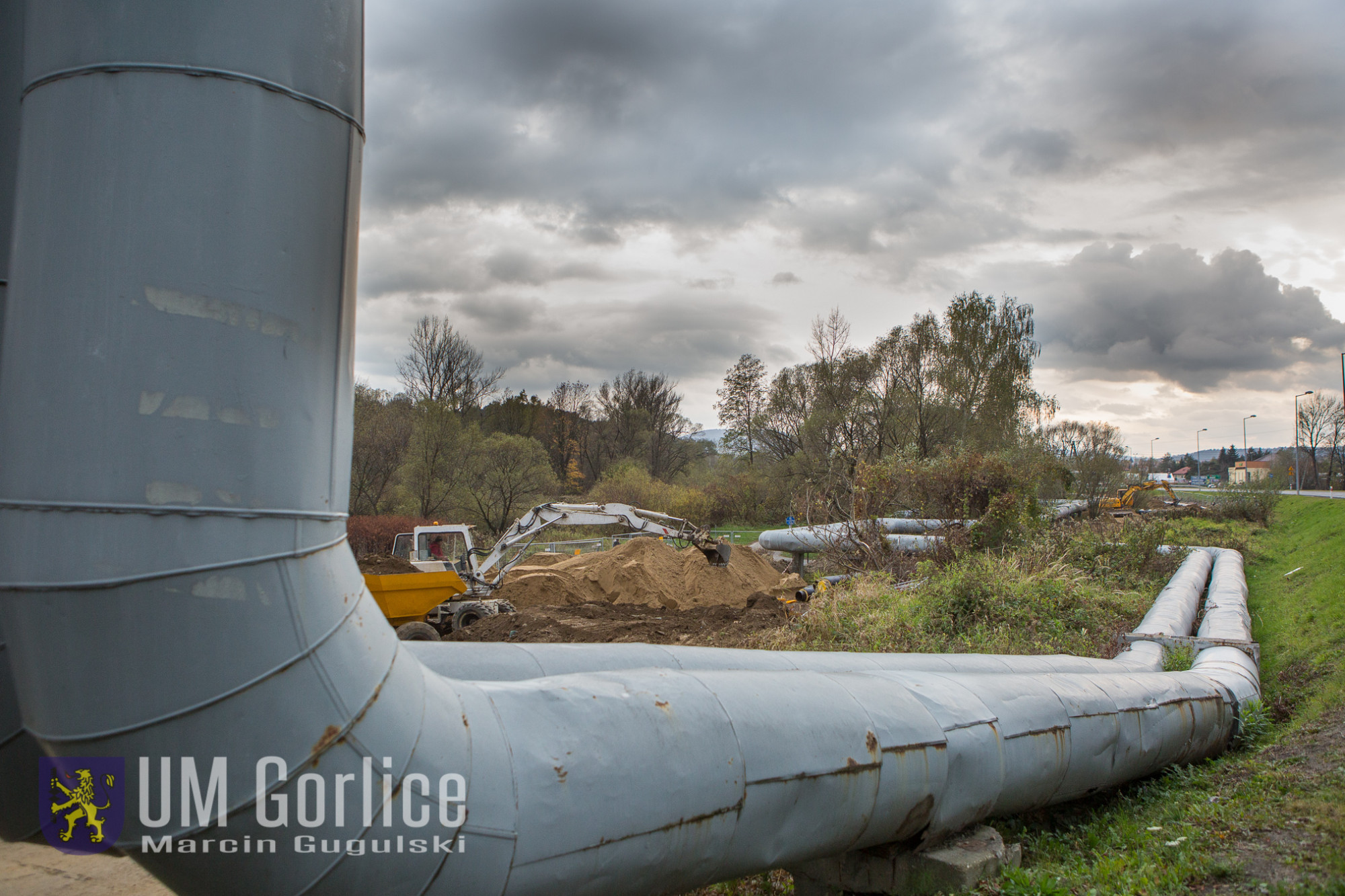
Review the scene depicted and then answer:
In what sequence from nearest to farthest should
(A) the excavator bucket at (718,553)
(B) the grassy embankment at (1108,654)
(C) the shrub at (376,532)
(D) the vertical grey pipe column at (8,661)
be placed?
(D) the vertical grey pipe column at (8,661) → (B) the grassy embankment at (1108,654) → (A) the excavator bucket at (718,553) → (C) the shrub at (376,532)

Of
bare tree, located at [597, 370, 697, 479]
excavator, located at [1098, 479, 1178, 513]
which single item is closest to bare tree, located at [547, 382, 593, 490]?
bare tree, located at [597, 370, 697, 479]

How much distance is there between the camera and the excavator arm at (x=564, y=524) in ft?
50.4

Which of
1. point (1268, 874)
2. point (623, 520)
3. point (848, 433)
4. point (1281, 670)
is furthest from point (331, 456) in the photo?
point (848, 433)

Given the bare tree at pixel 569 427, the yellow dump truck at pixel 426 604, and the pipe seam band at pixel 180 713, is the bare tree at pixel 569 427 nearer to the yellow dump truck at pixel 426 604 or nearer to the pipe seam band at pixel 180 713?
the yellow dump truck at pixel 426 604

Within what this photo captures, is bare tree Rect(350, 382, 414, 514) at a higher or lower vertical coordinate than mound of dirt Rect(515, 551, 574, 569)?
higher

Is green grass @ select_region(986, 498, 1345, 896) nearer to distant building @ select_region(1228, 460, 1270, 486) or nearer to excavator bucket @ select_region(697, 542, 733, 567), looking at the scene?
excavator bucket @ select_region(697, 542, 733, 567)

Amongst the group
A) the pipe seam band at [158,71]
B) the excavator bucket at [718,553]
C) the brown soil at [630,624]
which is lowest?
the brown soil at [630,624]

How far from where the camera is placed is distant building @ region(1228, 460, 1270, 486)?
33750 mm

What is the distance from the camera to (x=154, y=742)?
1740mm

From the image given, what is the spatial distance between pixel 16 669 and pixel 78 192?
1.13m

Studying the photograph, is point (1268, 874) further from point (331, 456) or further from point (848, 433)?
point (848, 433)

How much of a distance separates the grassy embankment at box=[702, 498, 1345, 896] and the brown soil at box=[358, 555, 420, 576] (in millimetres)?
6326

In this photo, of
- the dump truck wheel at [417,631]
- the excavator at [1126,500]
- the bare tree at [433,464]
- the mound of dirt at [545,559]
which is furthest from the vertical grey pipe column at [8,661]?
the excavator at [1126,500]

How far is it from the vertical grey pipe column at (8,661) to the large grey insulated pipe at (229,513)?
1.33ft
